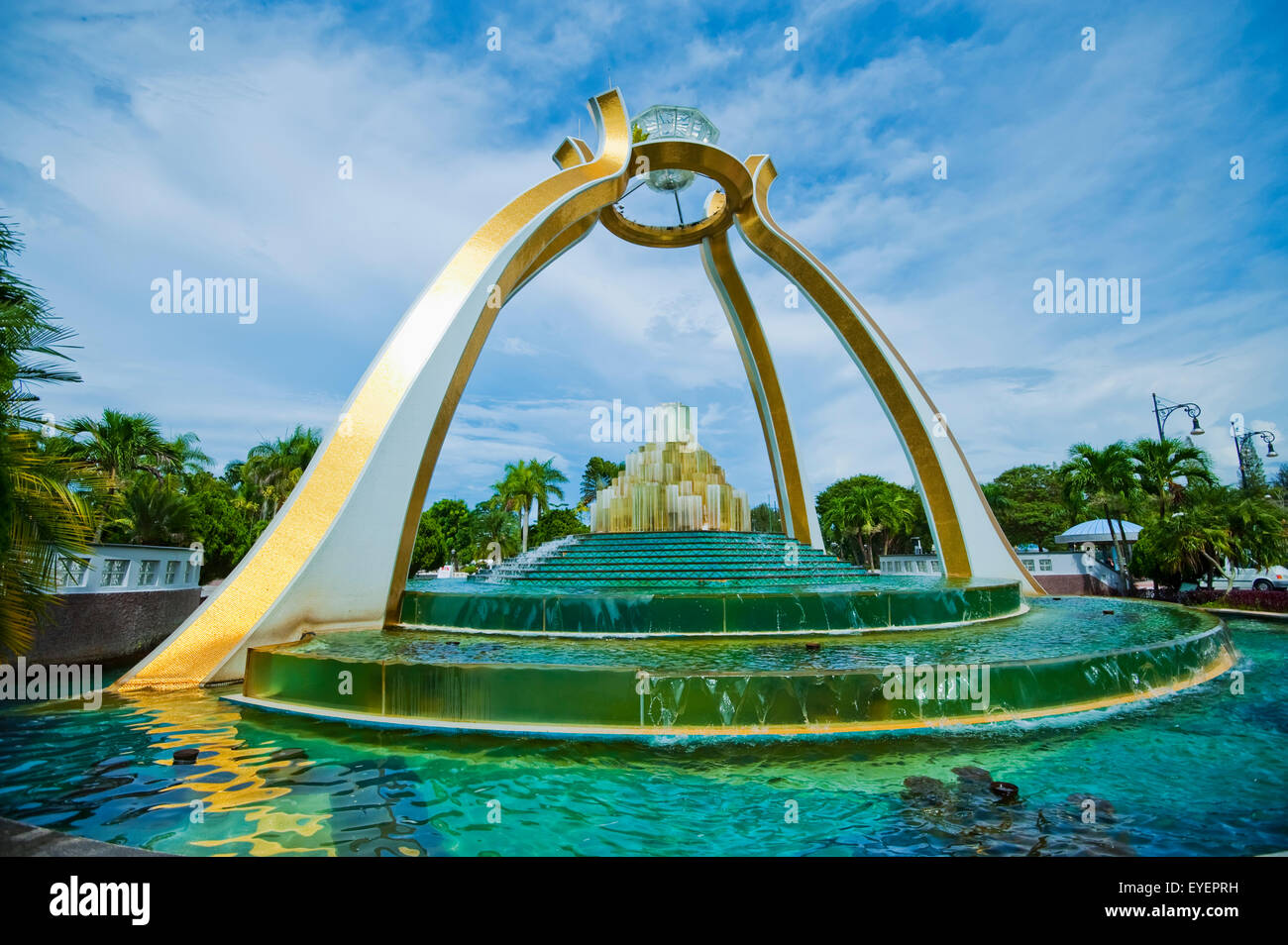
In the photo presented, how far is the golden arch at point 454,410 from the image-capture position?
796 cm

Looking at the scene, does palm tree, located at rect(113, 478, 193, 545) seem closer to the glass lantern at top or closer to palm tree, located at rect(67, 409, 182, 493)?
palm tree, located at rect(67, 409, 182, 493)

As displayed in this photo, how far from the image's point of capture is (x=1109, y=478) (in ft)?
73.1

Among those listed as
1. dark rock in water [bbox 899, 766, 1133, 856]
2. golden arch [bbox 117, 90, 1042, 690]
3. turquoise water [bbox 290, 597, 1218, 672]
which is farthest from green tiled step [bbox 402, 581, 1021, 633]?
dark rock in water [bbox 899, 766, 1133, 856]

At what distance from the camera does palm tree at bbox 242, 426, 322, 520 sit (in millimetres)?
27578

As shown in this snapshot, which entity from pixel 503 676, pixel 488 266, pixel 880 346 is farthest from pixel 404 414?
pixel 880 346

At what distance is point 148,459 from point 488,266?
17.4 metres

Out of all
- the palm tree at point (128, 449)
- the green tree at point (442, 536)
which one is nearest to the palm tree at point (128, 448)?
the palm tree at point (128, 449)

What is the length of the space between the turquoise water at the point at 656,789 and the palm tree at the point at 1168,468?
17.6 m

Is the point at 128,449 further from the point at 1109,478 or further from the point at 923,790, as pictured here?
the point at 1109,478

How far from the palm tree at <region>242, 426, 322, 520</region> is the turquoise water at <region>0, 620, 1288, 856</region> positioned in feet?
79.1

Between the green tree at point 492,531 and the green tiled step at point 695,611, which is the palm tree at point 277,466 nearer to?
the green tree at point 492,531

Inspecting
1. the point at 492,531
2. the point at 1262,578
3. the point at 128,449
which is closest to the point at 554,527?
the point at 492,531
